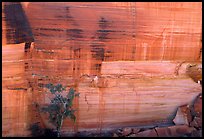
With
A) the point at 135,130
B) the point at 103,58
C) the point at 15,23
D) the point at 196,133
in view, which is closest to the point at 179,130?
the point at 196,133

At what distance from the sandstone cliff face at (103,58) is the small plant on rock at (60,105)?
0.29 feet

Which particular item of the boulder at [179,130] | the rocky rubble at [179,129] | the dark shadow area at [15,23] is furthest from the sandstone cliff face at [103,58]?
the boulder at [179,130]

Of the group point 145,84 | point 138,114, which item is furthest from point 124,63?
point 138,114

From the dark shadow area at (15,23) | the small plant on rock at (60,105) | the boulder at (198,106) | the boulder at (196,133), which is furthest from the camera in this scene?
the boulder at (198,106)

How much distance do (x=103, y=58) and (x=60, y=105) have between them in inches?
31.8

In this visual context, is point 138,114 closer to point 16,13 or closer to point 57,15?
point 57,15

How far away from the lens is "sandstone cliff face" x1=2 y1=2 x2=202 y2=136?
4719 mm

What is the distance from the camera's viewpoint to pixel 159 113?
5.17 metres

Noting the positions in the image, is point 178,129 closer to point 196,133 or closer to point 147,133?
point 196,133

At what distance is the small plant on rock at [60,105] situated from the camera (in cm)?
487

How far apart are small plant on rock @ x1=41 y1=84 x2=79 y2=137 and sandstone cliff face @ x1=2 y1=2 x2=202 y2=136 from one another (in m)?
0.09

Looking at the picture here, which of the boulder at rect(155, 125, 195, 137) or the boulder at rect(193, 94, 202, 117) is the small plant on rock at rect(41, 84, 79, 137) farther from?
the boulder at rect(193, 94, 202, 117)

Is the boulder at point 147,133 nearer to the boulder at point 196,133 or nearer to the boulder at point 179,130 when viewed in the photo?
the boulder at point 179,130

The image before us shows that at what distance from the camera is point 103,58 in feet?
16.0
